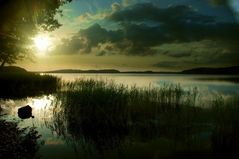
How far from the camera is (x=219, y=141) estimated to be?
11594mm

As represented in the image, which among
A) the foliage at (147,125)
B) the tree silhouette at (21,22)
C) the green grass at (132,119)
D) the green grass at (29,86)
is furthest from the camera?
the green grass at (29,86)

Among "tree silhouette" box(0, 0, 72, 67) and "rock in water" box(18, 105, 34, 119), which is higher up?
"tree silhouette" box(0, 0, 72, 67)

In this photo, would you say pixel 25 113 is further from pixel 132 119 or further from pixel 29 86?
pixel 29 86

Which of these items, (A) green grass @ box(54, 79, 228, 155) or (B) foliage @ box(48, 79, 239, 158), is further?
(A) green grass @ box(54, 79, 228, 155)

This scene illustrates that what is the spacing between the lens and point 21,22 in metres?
29.7

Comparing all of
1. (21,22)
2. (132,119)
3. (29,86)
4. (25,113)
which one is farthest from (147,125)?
(29,86)

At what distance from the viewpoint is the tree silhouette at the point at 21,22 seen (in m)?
16.1

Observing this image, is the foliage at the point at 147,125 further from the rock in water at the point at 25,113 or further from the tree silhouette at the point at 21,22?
the tree silhouette at the point at 21,22

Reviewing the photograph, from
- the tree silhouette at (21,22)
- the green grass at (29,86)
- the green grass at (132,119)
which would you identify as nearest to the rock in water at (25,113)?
the green grass at (132,119)

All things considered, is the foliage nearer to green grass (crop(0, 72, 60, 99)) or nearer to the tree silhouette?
the tree silhouette

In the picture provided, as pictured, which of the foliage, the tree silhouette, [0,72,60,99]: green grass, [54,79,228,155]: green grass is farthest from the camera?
[0,72,60,99]: green grass

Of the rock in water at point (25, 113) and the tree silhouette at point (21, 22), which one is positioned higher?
the tree silhouette at point (21, 22)

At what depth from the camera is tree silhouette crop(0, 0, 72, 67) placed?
16.1m

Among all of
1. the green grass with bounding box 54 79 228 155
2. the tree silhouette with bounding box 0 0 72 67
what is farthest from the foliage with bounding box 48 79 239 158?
the tree silhouette with bounding box 0 0 72 67
